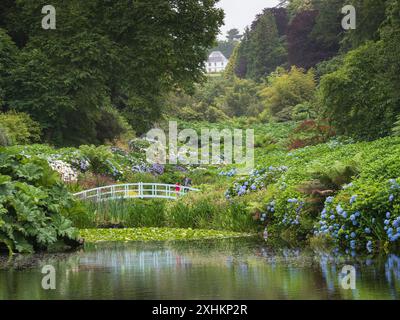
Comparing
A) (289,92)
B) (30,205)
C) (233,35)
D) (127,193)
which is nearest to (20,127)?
(127,193)

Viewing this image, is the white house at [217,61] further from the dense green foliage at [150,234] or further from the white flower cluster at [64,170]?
the dense green foliage at [150,234]

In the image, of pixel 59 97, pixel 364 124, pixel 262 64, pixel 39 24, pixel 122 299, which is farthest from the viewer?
pixel 262 64

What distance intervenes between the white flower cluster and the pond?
1045 cm

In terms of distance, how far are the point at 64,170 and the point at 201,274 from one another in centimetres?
1457

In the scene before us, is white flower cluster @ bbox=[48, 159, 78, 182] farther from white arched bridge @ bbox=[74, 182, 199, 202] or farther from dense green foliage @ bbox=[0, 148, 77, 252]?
dense green foliage @ bbox=[0, 148, 77, 252]

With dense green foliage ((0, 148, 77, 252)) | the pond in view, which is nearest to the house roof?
dense green foliage ((0, 148, 77, 252))

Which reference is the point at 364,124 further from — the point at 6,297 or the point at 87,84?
the point at 6,297

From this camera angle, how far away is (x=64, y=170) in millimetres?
22734

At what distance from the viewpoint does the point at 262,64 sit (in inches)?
2746

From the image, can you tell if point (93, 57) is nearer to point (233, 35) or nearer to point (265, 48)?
point (265, 48)

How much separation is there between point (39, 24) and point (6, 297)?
2488 centimetres

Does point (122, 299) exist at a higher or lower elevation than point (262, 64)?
lower

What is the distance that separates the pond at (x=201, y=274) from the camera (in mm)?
7250

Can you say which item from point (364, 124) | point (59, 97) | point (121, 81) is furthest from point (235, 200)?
point (121, 81)
